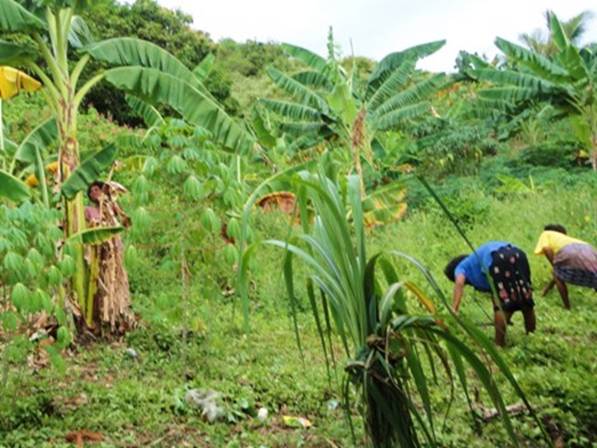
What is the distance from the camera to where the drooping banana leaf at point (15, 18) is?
5.27 metres

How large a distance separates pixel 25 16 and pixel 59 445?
13.0 feet

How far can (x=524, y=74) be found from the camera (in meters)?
12.7

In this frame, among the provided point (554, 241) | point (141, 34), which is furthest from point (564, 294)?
point (141, 34)

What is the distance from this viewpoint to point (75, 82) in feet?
19.8

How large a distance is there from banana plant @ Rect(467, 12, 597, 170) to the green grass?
5742 mm

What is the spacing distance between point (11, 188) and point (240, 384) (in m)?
2.13

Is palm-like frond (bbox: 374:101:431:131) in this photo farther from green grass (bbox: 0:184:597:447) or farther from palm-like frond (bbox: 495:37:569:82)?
green grass (bbox: 0:184:597:447)

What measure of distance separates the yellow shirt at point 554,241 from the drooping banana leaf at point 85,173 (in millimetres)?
4584

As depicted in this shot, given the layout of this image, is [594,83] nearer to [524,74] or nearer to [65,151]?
[524,74]

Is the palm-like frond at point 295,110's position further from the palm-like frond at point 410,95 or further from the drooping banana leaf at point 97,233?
the drooping banana leaf at point 97,233

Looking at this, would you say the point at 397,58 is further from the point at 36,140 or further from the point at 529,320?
the point at 529,320

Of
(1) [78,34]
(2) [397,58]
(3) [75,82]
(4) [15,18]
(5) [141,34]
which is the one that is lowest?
(3) [75,82]

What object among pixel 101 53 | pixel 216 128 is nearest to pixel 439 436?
pixel 216 128

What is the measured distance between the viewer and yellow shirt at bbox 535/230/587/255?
243 inches
